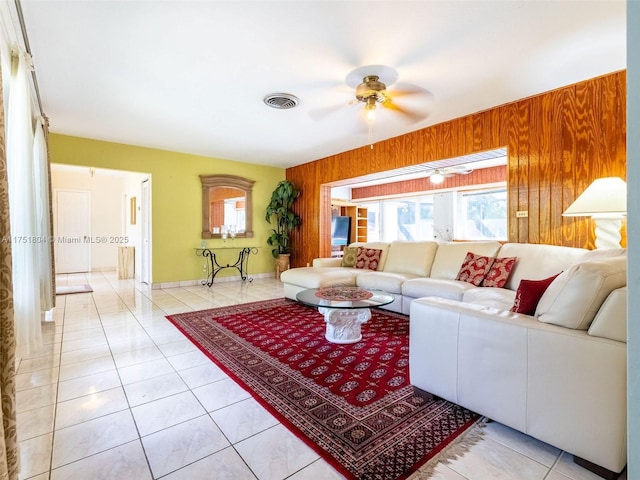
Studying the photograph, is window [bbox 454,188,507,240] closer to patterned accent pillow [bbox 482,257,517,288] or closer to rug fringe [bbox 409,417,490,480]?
patterned accent pillow [bbox 482,257,517,288]

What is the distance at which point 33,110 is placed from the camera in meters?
3.22

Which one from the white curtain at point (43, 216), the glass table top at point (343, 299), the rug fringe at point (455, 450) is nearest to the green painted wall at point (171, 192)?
the white curtain at point (43, 216)

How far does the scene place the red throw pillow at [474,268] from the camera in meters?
3.33

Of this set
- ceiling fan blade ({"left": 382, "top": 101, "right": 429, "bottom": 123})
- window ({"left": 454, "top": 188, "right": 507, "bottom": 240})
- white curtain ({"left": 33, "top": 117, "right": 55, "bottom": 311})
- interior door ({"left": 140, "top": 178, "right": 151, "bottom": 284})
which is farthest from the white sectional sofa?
window ({"left": 454, "top": 188, "right": 507, "bottom": 240})

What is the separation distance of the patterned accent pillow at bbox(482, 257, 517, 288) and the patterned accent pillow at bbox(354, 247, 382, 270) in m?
1.58

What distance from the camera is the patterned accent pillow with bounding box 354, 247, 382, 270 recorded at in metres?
4.57

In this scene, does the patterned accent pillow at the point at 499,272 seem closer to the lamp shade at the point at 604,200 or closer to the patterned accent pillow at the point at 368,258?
the lamp shade at the point at 604,200

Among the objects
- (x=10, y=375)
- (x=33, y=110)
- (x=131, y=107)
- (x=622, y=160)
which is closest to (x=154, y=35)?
(x=131, y=107)

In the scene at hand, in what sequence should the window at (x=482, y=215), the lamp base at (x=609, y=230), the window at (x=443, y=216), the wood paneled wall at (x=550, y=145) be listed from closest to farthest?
the lamp base at (x=609, y=230), the wood paneled wall at (x=550, y=145), the window at (x=482, y=215), the window at (x=443, y=216)

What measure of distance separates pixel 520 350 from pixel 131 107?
4.32m

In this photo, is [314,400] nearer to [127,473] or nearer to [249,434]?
[249,434]

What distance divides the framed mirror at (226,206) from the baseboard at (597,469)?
586 cm

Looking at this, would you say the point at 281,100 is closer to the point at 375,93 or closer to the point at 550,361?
the point at 375,93

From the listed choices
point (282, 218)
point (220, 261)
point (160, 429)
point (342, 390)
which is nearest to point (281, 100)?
point (342, 390)
